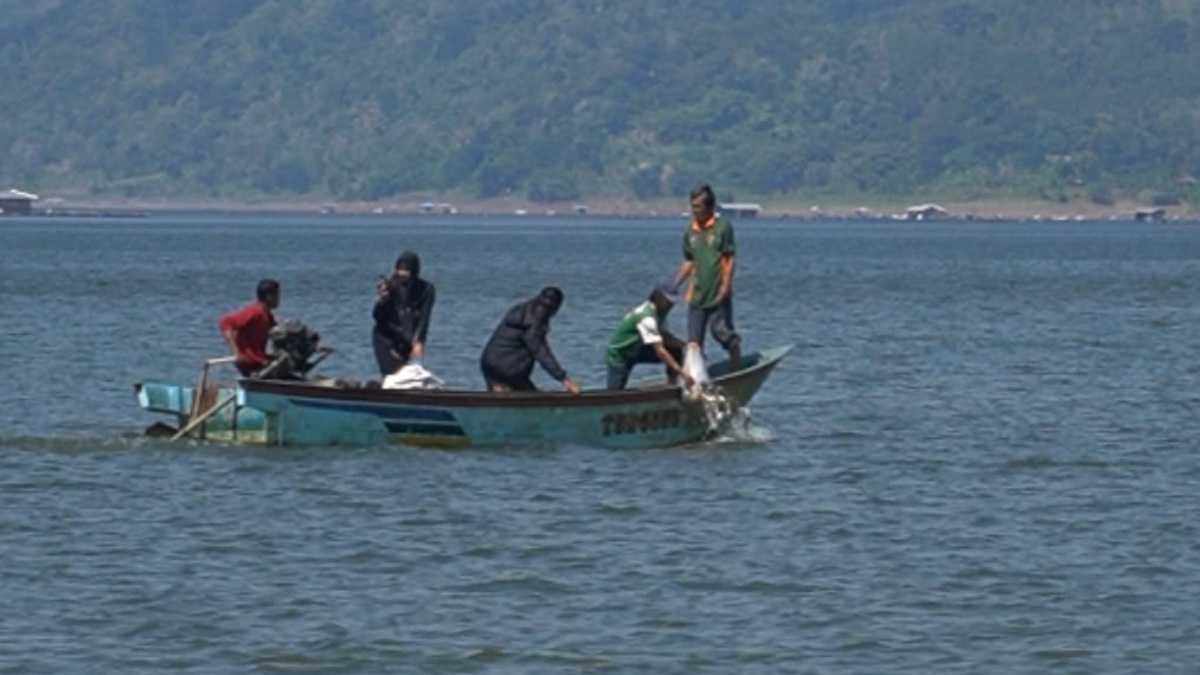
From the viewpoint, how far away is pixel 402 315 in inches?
1233

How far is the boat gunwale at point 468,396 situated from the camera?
3020 centimetres

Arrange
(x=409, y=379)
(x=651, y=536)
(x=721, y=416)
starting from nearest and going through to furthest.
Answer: (x=651, y=536) < (x=409, y=379) < (x=721, y=416)

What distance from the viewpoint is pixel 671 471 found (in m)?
30.3

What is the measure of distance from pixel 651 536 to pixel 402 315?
5659mm

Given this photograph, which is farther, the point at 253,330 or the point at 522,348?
the point at 522,348

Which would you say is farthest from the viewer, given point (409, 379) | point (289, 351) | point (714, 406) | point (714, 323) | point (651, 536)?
point (714, 323)

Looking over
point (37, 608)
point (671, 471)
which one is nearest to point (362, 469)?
point (671, 471)

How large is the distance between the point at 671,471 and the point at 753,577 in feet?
19.5

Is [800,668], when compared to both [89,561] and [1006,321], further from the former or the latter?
[1006,321]

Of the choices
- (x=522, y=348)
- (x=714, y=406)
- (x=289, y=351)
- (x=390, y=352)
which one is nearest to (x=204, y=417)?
(x=289, y=351)

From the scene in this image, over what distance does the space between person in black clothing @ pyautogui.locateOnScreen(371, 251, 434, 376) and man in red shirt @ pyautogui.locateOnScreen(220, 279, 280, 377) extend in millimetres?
1205

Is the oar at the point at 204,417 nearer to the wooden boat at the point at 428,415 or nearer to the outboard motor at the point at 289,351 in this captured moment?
the wooden boat at the point at 428,415

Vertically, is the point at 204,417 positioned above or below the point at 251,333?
below

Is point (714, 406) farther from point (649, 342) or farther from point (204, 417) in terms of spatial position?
point (204, 417)
